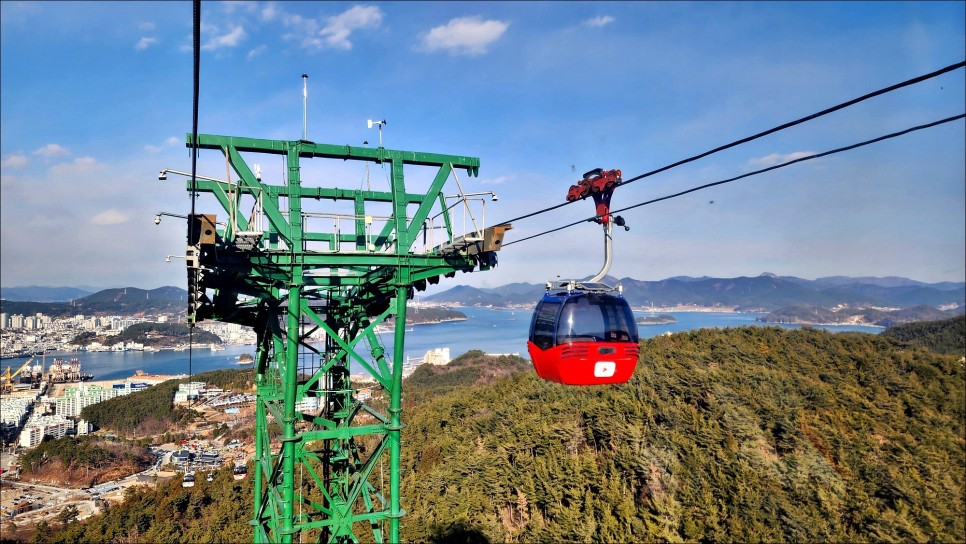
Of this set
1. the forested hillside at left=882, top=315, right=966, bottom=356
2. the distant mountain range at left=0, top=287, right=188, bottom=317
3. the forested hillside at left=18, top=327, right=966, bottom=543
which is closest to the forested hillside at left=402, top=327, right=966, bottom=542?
the forested hillside at left=18, top=327, right=966, bottom=543

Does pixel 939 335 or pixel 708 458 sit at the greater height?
pixel 939 335

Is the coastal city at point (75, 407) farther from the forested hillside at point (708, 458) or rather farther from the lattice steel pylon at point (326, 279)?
the forested hillside at point (708, 458)

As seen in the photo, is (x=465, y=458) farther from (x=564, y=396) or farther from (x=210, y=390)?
(x=210, y=390)

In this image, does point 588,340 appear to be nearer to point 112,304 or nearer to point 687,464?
point 687,464

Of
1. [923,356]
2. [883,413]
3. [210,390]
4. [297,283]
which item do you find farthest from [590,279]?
[210,390]

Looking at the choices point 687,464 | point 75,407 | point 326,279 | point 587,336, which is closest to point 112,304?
point 75,407

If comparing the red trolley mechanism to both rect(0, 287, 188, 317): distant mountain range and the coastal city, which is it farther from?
rect(0, 287, 188, 317): distant mountain range

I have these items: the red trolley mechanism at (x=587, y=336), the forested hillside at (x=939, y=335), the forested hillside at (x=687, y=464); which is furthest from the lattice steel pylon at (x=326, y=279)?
the forested hillside at (x=939, y=335)
